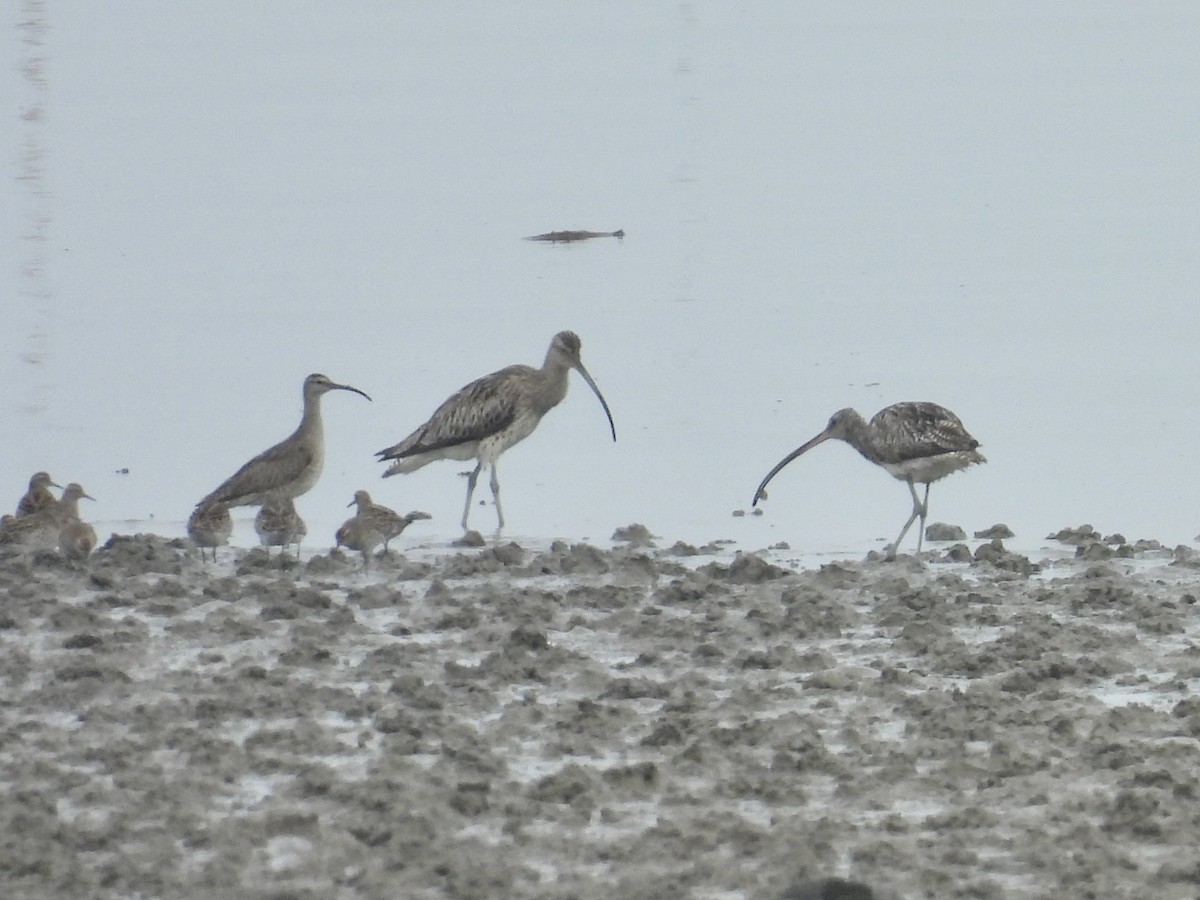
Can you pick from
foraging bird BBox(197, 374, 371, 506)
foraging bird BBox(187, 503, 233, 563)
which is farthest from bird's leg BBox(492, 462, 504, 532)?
foraging bird BBox(187, 503, 233, 563)

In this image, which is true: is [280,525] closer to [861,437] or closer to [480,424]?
[480,424]

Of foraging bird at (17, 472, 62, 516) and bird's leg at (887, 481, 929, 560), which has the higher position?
foraging bird at (17, 472, 62, 516)

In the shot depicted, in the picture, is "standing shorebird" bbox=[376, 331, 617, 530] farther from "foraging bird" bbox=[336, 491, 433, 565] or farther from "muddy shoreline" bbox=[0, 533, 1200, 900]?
"muddy shoreline" bbox=[0, 533, 1200, 900]

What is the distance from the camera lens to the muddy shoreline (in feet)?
24.9

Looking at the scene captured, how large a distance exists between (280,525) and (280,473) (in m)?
1.28

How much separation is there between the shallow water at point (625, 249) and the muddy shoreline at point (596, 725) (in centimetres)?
244

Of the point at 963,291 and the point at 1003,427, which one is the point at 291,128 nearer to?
the point at 963,291

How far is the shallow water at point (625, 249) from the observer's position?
55.0 ft

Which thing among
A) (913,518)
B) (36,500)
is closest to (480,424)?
(913,518)

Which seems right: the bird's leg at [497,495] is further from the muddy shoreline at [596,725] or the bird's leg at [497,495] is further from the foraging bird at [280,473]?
the muddy shoreline at [596,725]

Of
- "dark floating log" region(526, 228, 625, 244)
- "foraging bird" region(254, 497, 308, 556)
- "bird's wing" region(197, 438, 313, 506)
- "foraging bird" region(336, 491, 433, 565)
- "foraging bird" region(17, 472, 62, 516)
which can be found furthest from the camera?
"dark floating log" region(526, 228, 625, 244)

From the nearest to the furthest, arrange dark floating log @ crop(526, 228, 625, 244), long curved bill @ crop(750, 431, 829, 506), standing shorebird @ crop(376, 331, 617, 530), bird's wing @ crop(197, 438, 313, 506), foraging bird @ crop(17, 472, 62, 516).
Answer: foraging bird @ crop(17, 472, 62, 516) → bird's wing @ crop(197, 438, 313, 506) → long curved bill @ crop(750, 431, 829, 506) → standing shorebird @ crop(376, 331, 617, 530) → dark floating log @ crop(526, 228, 625, 244)

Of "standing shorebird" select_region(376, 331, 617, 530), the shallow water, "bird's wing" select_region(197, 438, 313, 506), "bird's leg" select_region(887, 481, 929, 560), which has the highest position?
the shallow water

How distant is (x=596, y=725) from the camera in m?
9.22
